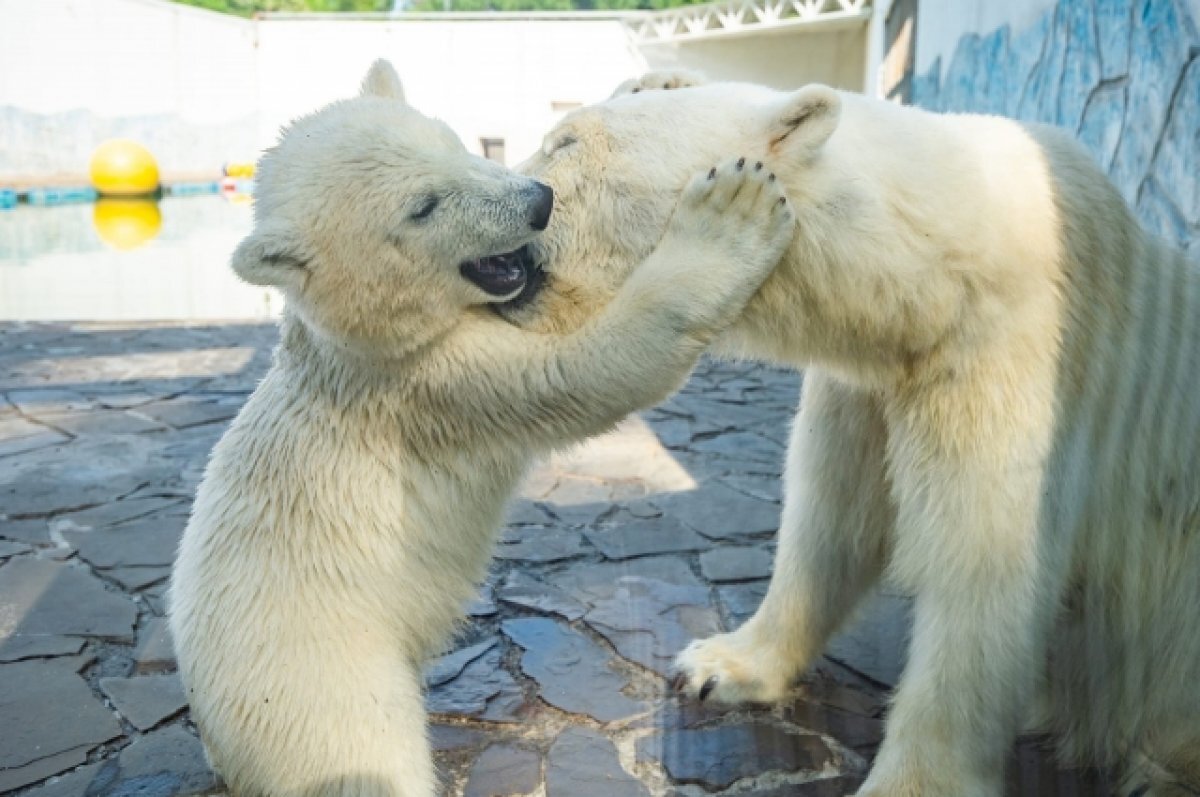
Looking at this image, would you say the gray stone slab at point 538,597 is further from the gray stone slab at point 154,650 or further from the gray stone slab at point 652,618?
the gray stone slab at point 154,650

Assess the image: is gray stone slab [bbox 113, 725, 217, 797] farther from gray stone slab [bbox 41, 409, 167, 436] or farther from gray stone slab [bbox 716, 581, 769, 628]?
gray stone slab [bbox 41, 409, 167, 436]

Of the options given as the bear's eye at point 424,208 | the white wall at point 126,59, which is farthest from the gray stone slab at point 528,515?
the white wall at point 126,59

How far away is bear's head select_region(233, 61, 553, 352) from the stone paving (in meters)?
1.01

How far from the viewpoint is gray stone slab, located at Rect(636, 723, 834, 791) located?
2074 millimetres

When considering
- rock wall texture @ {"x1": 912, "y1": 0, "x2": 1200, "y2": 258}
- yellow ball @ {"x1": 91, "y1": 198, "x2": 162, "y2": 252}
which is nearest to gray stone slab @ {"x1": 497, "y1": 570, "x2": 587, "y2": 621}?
rock wall texture @ {"x1": 912, "y1": 0, "x2": 1200, "y2": 258}

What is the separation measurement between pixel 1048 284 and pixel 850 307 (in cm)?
36

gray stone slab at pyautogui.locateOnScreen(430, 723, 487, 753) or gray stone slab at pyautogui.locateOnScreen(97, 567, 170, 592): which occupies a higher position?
gray stone slab at pyautogui.locateOnScreen(430, 723, 487, 753)

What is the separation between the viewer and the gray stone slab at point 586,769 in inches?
79.4

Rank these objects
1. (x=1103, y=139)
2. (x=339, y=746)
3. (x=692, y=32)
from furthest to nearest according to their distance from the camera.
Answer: (x=692, y=32) → (x=1103, y=139) → (x=339, y=746)

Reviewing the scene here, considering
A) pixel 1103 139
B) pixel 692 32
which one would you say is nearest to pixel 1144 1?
pixel 1103 139

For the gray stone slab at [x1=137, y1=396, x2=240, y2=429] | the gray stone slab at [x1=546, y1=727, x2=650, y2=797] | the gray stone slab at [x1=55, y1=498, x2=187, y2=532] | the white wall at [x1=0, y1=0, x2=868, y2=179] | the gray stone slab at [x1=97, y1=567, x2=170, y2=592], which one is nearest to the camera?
the gray stone slab at [x1=546, y1=727, x2=650, y2=797]

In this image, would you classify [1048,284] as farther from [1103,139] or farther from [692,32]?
[692,32]

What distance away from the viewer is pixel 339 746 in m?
1.73

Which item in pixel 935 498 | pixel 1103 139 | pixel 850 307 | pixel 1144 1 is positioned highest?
pixel 1144 1
